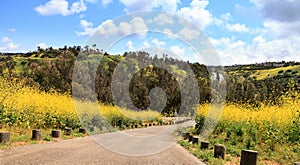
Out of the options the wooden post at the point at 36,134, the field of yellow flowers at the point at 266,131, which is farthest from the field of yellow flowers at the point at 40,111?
the field of yellow flowers at the point at 266,131

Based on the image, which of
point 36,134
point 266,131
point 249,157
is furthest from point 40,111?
point 249,157

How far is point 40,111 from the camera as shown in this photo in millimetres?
14359

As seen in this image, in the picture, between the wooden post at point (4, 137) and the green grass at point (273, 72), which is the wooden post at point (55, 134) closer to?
the wooden post at point (4, 137)

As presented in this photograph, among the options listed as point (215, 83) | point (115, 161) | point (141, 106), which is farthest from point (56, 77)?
point (115, 161)

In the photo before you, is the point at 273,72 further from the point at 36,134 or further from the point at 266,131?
the point at 36,134

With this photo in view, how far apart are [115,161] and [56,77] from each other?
29.4 m

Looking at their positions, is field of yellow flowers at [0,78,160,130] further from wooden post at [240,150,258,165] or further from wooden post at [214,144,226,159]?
wooden post at [240,150,258,165]

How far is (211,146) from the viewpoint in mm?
11992

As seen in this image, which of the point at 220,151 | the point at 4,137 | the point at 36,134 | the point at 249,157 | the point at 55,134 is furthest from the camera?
the point at 55,134

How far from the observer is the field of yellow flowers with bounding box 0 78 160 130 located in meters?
12.2

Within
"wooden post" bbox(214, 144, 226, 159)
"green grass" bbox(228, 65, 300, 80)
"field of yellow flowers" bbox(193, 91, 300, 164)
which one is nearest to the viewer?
"wooden post" bbox(214, 144, 226, 159)

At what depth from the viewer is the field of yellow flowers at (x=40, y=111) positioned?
1223cm

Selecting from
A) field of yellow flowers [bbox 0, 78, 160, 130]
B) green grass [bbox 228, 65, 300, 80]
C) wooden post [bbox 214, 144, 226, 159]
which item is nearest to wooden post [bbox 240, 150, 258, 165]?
wooden post [bbox 214, 144, 226, 159]

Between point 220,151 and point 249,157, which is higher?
point 249,157
